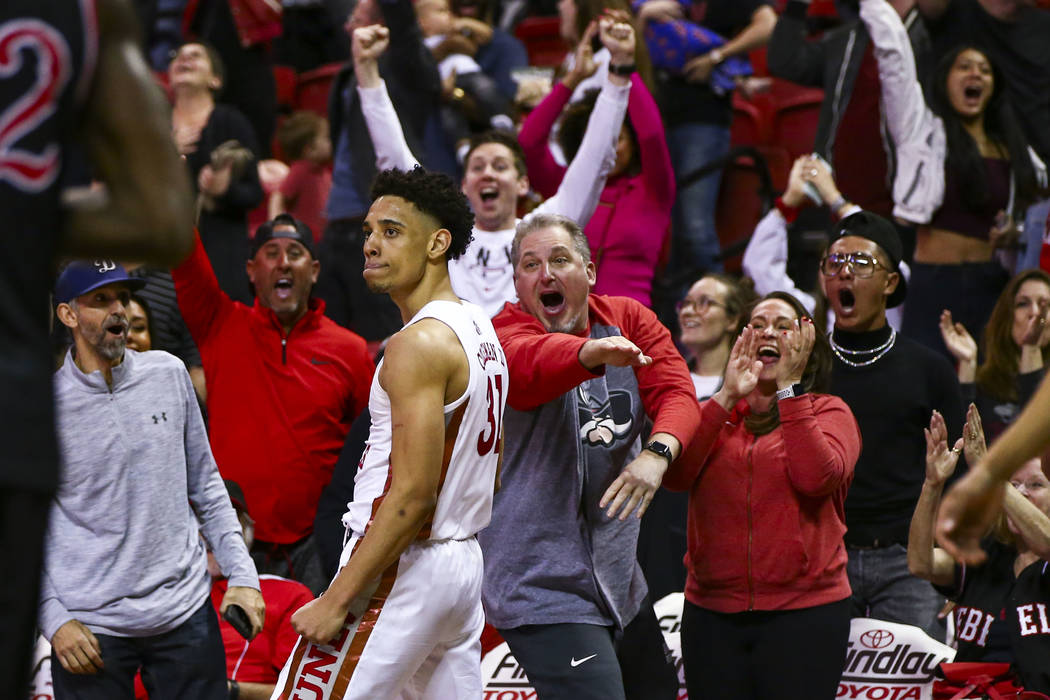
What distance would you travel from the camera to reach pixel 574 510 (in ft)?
15.9

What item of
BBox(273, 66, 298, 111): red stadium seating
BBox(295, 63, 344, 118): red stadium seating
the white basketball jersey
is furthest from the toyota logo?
BBox(273, 66, 298, 111): red stadium seating

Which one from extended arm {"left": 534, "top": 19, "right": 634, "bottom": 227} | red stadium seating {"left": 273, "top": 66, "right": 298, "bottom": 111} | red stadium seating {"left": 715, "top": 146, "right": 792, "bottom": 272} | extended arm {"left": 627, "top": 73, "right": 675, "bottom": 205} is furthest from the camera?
red stadium seating {"left": 273, "top": 66, "right": 298, "bottom": 111}

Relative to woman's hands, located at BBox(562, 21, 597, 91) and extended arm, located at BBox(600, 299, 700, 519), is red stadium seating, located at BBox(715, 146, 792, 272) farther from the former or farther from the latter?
extended arm, located at BBox(600, 299, 700, 519)

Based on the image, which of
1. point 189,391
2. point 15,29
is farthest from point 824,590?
point 15,29

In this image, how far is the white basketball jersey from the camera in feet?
13.6

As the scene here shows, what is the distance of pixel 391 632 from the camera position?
405 cm

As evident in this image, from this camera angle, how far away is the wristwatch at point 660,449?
4.59m

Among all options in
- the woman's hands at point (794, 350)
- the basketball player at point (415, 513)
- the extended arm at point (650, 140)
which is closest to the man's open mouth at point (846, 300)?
the woman's hands at point (794, 350)

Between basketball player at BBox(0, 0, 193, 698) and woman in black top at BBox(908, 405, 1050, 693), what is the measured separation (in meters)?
3.39

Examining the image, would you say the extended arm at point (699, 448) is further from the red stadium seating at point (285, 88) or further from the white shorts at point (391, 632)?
the red stadium seating at point (285, 88)

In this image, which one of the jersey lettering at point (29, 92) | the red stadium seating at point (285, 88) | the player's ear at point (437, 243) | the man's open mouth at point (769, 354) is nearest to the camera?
the jersey lettering at point (29, 92)

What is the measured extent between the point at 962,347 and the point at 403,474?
3790mm

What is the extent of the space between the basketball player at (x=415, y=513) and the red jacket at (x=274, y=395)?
2.13 meters

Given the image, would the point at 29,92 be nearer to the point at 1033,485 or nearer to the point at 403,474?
the point at 403,474
